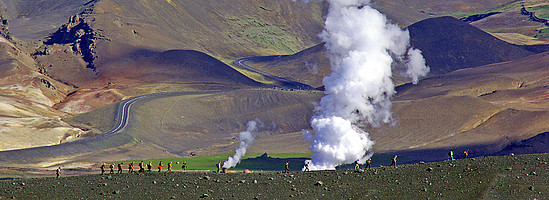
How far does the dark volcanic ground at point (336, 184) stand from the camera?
47000mm

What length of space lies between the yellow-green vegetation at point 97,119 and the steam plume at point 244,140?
24911 millimetres

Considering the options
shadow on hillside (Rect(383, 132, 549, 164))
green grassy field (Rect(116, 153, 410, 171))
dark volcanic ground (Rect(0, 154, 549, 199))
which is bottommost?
dark volcanic ground (Rect(0, 154, 549, 199))

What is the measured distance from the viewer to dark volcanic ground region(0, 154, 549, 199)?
4700cm

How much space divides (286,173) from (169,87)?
412 ft

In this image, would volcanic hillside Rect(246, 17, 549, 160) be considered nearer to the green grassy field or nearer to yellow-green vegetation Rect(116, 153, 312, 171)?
the green grassy field

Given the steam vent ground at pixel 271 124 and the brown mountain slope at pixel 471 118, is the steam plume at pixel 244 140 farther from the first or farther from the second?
the brown mountain slope at pixel 471 118

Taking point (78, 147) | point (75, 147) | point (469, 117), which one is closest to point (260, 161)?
point (78, 147)

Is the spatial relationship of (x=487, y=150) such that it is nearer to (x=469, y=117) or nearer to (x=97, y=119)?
(x=469, y=117)

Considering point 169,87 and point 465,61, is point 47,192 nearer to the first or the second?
point 169,87

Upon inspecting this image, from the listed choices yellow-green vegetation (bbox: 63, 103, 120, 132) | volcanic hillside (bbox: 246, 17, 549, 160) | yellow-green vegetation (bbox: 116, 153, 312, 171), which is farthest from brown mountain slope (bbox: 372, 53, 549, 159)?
yellow-green vegetation (bbox: 63, 103, 120, 132)

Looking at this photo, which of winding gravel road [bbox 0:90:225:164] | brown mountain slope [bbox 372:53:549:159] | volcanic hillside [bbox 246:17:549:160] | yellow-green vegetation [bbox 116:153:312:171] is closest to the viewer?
yellow-green vegetation [bbox 116:153:312:171]

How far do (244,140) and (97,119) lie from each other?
3033cm

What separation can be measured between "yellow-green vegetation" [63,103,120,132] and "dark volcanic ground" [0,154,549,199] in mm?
74128

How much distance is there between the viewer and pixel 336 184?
5009cm
